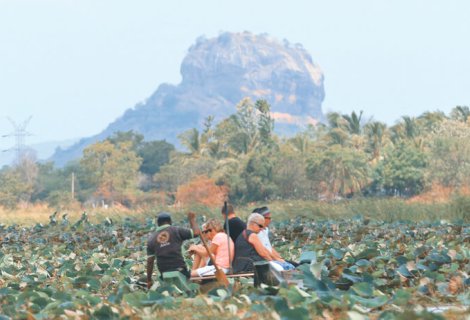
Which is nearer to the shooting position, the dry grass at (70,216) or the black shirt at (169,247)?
the black shirt at (169,247)

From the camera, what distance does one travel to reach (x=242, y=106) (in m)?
127

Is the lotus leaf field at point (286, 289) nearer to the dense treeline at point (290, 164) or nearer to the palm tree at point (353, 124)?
the dense treeline at point (290, 164)

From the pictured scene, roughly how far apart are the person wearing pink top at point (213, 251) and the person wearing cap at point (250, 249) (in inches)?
4.4

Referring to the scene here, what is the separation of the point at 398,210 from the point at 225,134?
306 feet

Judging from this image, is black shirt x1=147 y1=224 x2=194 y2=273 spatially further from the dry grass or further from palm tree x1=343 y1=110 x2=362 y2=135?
palm tree x1=343 y1=110 x2=362 y2=135

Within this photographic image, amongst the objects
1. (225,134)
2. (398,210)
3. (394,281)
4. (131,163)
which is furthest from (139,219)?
(131,163)

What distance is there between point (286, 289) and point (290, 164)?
292ft

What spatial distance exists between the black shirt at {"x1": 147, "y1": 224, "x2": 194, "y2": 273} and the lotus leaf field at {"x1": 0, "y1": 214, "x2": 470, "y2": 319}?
0.39 m

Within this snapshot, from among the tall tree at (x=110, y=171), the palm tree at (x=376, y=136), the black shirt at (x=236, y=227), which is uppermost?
the palm tree at (x=376, y=136)

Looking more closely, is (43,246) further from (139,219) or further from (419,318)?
(419,318)

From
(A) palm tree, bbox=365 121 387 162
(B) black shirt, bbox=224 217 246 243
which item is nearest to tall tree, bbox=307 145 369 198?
(A) palm tree, bbox=365 121 387 162

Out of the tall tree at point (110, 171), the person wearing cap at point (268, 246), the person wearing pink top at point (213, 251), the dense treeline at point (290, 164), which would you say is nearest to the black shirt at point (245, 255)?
the person wearing pink top at point (213, 251)

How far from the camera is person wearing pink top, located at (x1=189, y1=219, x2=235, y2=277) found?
45.4 feet

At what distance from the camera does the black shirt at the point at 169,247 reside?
13922 mm
